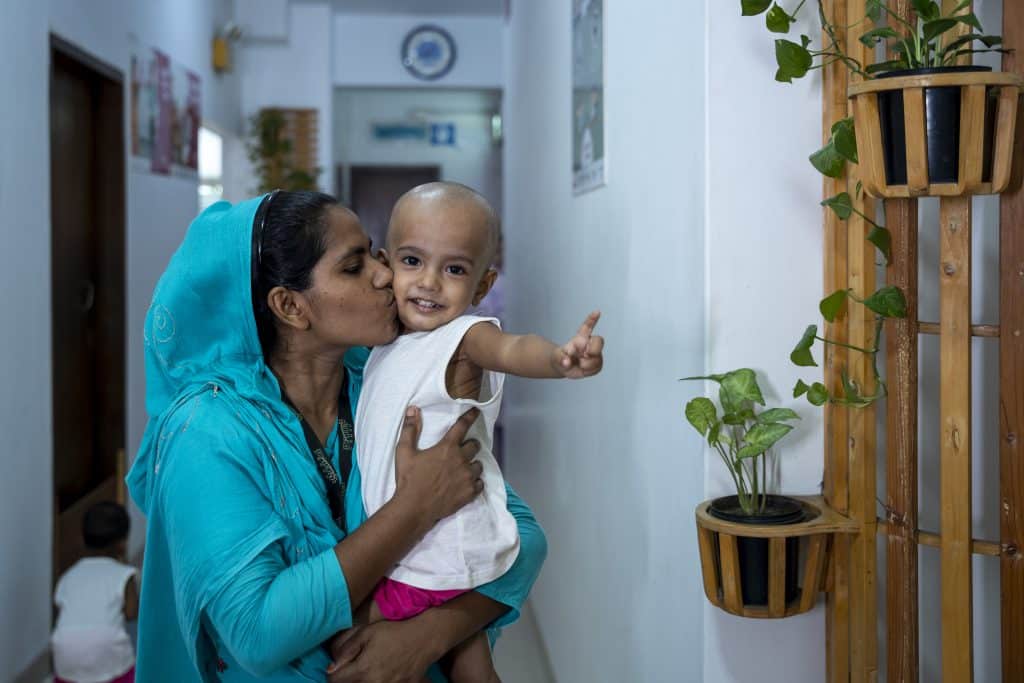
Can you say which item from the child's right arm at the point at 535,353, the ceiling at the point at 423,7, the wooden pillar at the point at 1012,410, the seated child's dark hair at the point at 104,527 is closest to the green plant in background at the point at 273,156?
the ceiling at the point at 423,7

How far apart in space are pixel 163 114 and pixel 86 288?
1304mm

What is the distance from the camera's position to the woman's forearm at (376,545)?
52.3 inches

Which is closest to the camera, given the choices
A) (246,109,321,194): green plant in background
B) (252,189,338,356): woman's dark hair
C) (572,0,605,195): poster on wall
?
(252,189,338,356): woman's dark hair

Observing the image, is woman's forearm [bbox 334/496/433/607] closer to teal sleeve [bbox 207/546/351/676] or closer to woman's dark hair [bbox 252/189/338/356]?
teal sleeve [bbox 207/546/351/676]

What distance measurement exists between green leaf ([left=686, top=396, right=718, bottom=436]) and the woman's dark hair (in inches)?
24.8

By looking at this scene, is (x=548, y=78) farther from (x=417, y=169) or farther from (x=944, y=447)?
(x=417, y=169)

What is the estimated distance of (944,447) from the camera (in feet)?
4.91

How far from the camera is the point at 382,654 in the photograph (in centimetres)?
142

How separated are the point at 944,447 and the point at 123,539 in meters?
2.75

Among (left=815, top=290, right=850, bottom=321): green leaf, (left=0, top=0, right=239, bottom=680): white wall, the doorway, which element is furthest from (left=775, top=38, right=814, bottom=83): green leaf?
the doorway

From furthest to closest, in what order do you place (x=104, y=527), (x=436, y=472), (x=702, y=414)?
(x=104, y=527), (x=702, y=414), (x=436, y=472)

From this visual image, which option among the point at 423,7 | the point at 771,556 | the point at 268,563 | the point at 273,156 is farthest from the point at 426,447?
the point at 423,7

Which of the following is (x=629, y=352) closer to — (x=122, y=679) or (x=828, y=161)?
(x=828, y=161)

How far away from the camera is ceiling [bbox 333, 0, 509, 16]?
8039mm
